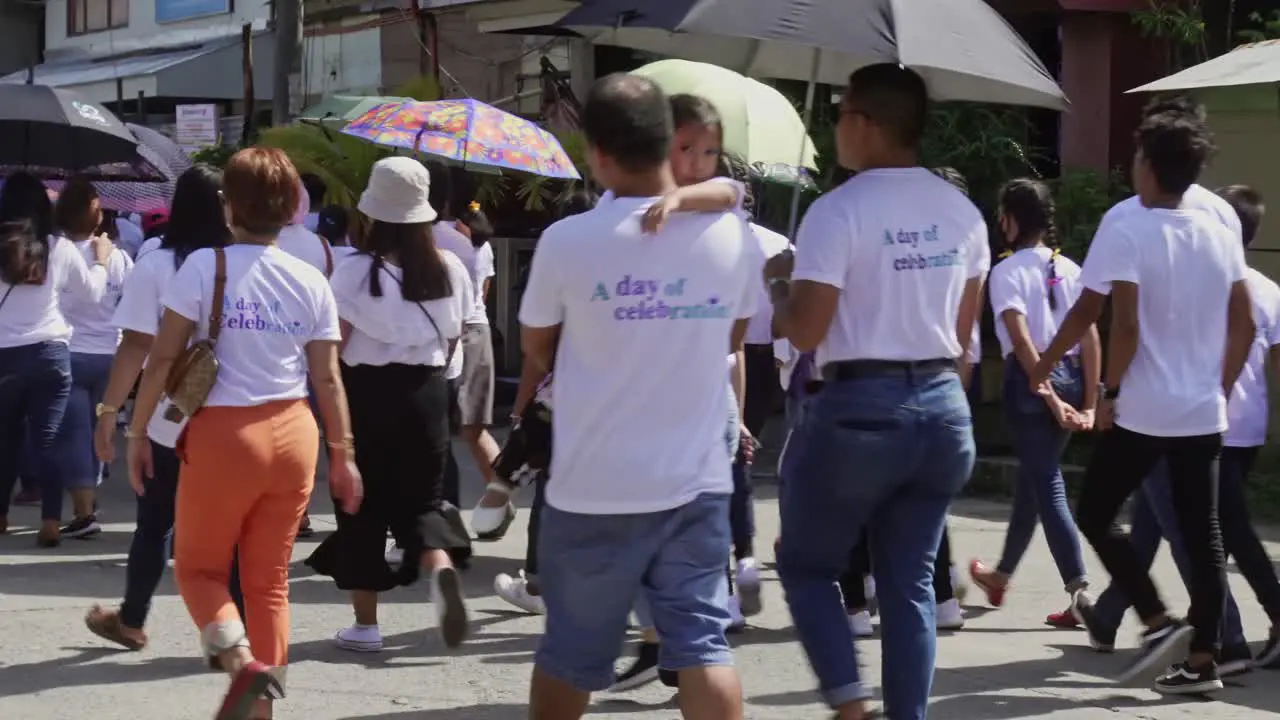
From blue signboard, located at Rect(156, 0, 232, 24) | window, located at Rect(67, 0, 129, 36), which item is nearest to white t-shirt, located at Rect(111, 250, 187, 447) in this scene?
blue signboard, located at Rect(156, 0, 232, 24)

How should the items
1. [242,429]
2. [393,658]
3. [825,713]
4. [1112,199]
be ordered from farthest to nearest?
1. [1112,199]
2. [393,658]
3. [825,713]
4. [242,429]

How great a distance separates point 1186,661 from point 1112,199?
7571 millimetres

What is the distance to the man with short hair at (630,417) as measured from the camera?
4.22 meters

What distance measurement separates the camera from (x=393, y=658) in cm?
671

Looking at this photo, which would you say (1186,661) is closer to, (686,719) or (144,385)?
(686,719)

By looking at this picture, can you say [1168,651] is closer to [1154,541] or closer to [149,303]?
[1154,541]

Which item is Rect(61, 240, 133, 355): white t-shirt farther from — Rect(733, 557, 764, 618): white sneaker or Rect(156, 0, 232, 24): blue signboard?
Rect(156, 0, 232, 24): blue signboard

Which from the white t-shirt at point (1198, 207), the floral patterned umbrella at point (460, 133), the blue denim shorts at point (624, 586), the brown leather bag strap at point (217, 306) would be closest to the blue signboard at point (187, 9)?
the floral patterned umbrella at point (460, 133)

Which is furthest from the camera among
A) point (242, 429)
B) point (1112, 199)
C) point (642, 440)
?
point (1112, 199)

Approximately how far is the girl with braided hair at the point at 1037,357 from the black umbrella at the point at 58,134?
5307mm

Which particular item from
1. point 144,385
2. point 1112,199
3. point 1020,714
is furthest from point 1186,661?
point 1112,199

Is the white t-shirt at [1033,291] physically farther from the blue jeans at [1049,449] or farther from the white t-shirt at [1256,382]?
the white t-shirt at [1256,382]

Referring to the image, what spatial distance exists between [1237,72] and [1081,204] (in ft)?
14.0

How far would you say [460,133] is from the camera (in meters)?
9.73
